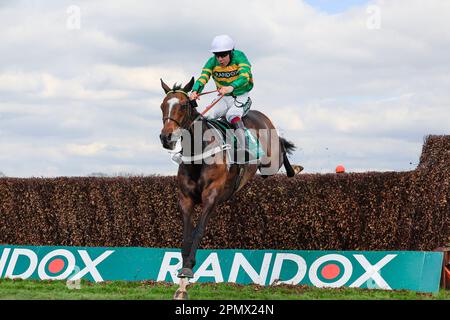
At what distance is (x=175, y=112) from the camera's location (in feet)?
30.0

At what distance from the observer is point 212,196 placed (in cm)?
970

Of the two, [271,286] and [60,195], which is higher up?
[60,195]

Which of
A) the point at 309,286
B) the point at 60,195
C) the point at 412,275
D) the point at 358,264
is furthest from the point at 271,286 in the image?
the point at 60,195

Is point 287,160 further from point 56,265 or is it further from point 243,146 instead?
point 56,265

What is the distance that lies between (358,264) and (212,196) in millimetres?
3481

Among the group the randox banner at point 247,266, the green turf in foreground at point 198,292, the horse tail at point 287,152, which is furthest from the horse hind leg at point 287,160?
the green turf in foreground at point 198,292

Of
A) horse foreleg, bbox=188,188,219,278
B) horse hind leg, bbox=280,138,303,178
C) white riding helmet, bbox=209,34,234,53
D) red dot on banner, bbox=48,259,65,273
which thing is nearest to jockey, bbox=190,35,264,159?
white riding helmet, bbox=209,34,234,53

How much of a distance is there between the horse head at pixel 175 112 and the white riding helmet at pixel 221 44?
0.79 m

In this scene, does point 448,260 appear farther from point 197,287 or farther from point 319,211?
point 197,287

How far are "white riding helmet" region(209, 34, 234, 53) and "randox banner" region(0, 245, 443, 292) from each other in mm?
3941

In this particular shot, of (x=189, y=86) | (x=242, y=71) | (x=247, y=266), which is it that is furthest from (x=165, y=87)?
(x=247, y=266)

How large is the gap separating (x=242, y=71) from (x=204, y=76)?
20.7 inches

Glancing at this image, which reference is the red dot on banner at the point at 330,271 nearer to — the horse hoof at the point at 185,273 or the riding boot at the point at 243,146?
the riding boot at the point at 243,146

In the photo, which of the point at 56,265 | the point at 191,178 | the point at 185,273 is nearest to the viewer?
the point at 185,273
